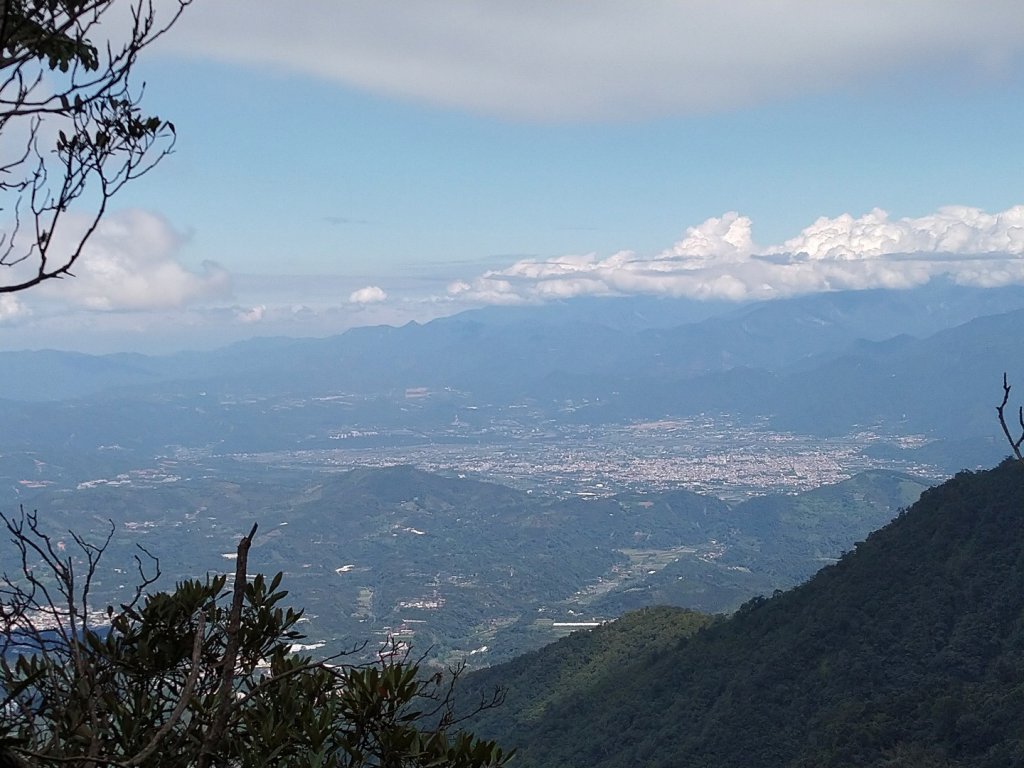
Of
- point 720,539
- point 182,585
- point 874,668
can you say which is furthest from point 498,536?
point 182,585

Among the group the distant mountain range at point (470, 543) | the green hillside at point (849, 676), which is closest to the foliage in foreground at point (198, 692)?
the green hillside at point (849, 676)

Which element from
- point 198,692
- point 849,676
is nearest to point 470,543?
point 849,676

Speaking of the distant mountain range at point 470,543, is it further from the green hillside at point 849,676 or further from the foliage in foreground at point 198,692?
the foliage in foreground at point 198,692

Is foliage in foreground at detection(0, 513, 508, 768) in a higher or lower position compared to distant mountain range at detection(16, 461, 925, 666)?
higher

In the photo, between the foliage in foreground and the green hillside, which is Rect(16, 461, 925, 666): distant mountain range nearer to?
the green hillside

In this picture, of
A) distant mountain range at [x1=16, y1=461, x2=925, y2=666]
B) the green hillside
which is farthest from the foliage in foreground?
distant mountain range at [x1=16, y1=461, x2=925, y2=666]

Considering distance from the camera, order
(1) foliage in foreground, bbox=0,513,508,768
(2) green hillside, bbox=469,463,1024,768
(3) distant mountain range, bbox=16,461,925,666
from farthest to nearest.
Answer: (3) distant mountain range, bbox=16,461,925,666 → (2) green hillside, bbox=469,463,1024,768 → (1) foliage in foreground, bbox=0,513,508,768

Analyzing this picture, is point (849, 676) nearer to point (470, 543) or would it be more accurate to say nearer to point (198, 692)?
point (198, 692)
